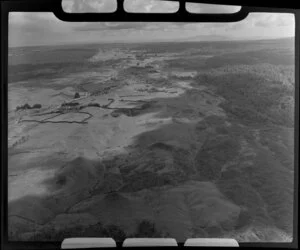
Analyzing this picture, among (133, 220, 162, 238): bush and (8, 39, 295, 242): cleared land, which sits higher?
(8, 39, 295, 242): cleared land

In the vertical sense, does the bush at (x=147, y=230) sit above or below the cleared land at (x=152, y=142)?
below

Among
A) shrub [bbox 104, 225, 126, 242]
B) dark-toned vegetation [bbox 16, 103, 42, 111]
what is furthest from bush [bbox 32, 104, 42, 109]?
shrub [bbox 104, 225, 126, 242]

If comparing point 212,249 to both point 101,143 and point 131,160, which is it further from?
point 101,143

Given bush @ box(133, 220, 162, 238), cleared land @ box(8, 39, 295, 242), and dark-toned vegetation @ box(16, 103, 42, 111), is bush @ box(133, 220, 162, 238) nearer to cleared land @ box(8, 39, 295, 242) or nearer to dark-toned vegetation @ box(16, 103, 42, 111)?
cleared land @ box(8, 39, 295, 242)

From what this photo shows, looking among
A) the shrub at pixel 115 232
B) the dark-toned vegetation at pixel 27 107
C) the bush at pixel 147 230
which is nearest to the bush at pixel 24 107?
the dark-toned vegetation at pixel 27 107

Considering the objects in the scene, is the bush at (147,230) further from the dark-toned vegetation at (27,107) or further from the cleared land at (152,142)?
the dark-toned vegetation at (27,107)

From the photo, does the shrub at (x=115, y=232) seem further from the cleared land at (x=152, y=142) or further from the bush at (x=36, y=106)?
the bush at (x=36, y=106)

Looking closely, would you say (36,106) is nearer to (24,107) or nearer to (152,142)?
(24,107)

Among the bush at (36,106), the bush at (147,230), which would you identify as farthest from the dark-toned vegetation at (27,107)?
the bush at (147,230)

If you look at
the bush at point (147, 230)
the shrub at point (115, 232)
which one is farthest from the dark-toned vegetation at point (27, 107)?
the bush at point (147, 230)

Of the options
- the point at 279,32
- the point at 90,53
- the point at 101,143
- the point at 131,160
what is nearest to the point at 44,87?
the point at 90,53
